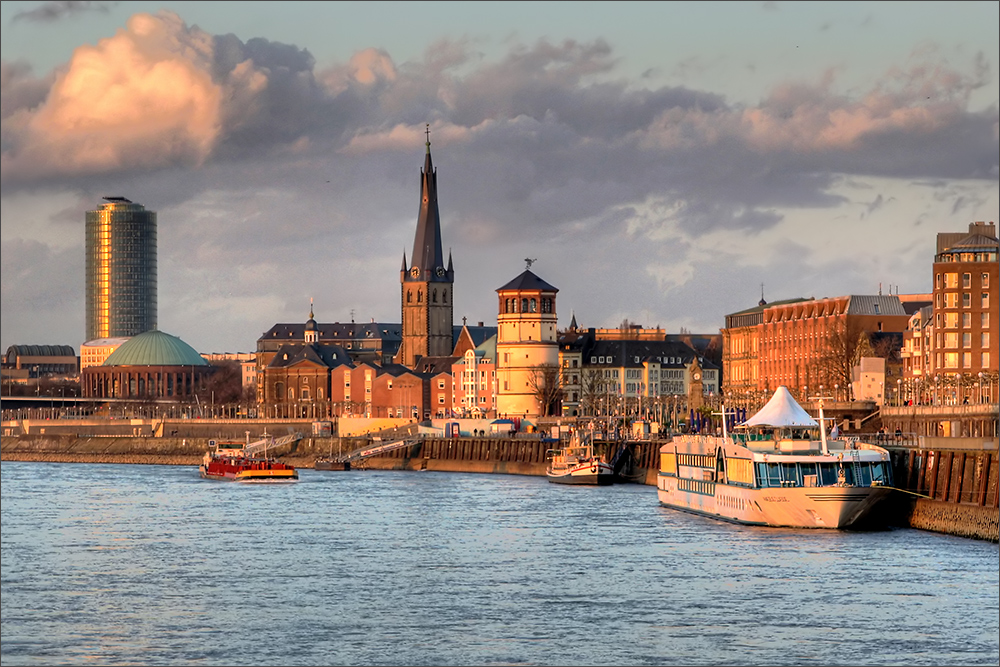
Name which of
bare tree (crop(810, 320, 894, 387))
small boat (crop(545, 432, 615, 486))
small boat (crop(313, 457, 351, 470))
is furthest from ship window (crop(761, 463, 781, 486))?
small boat (crop(313, 457, 351, 470))

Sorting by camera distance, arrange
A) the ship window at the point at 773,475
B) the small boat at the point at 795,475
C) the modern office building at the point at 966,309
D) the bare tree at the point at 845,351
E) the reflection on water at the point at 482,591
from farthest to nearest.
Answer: the bare tree at the point at 845,351
the modern office building at the point at 966,309
the ship window at the point at 773,475
the small boat at the point at 795,475
the reflection on water at the point at 482,591

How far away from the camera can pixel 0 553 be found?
6875 centimetres

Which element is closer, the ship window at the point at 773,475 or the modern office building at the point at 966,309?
the ship window at the point at 773,475

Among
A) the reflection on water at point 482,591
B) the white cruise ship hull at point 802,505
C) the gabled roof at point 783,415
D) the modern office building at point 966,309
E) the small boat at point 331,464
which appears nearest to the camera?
the reflection on water at point 482,591

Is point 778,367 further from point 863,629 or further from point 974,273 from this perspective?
point 863,629

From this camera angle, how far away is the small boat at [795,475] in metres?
76.9

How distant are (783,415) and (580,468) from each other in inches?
1759

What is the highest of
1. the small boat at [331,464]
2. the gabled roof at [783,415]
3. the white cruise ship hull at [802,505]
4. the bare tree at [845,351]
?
the bare tree at [845,351]

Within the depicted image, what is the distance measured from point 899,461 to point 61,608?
40.9m

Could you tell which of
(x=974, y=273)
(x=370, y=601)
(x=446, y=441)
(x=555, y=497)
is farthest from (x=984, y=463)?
(x=446, y=441)

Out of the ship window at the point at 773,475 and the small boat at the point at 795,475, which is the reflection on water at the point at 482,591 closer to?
the small boat at the point at 795,475

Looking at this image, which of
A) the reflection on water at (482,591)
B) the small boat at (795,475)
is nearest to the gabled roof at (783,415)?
the small boat at (795,475)

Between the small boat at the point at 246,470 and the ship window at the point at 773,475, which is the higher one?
the ship window at the point at 773,475

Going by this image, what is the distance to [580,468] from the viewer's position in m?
127
